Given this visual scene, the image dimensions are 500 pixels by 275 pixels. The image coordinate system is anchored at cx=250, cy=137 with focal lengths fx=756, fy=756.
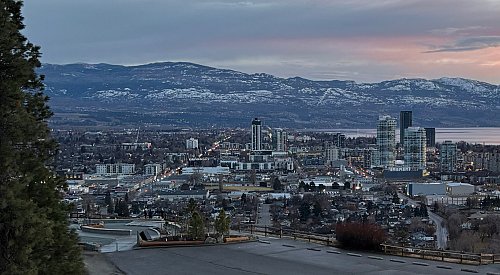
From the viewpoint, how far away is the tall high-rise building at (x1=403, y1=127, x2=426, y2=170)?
78.1 meters

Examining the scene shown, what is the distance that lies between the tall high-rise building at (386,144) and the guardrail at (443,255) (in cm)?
6599

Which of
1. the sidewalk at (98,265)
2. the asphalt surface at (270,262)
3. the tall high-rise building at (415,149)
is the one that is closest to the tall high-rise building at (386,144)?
the tall high-rise building at (415,149)

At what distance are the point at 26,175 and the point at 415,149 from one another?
3065 inches

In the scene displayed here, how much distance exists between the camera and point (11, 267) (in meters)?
7.65

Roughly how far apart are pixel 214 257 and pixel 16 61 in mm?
7567

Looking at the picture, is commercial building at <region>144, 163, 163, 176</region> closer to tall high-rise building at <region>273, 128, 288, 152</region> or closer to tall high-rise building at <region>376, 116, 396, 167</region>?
tall high-rise building at <region>376, 116, 396, 167</region>

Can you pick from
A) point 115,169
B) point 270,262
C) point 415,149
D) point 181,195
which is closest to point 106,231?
point 270,262

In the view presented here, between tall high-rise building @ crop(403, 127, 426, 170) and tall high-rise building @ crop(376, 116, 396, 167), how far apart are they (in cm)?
160

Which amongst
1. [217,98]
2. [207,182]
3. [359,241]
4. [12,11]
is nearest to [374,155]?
[207,182]

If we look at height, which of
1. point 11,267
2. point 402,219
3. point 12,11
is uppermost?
point 12,11

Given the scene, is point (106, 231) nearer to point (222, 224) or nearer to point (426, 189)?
point (222, 224)

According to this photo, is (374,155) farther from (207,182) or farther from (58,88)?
(58,88)

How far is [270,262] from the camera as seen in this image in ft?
46.5

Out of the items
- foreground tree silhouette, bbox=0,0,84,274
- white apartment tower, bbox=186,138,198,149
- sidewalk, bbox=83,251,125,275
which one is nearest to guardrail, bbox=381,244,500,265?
sidewalk, bbox=83,251,125,275
